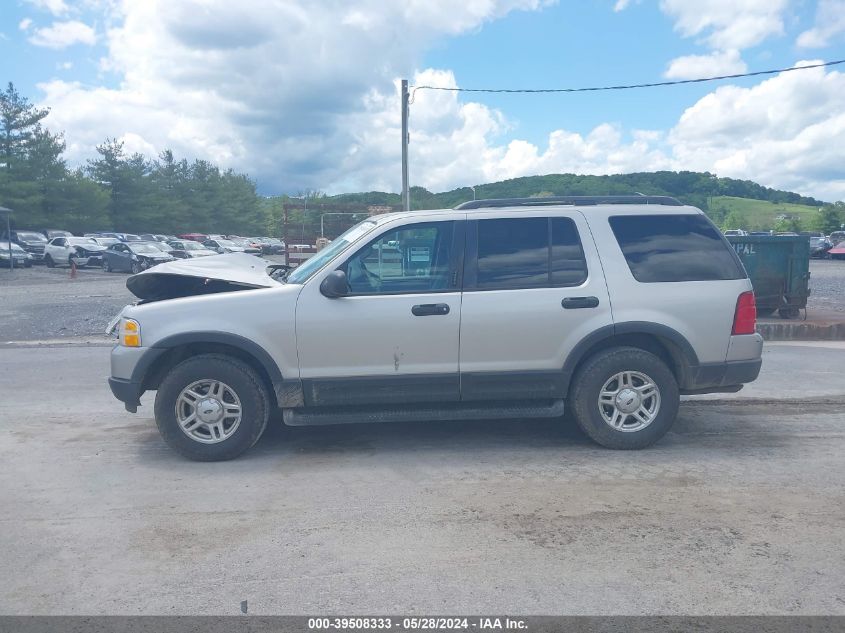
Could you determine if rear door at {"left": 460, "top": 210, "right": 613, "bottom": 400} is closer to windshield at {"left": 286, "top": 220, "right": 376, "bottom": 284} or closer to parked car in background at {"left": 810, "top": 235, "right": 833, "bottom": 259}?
windshield at {"left": 286, "top": 220, "right": 376, "bottom": 284}

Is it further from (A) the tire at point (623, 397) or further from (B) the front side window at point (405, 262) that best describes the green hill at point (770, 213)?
(B) the front side window at point (405, 262)

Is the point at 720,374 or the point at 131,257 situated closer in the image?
the point at 720,374

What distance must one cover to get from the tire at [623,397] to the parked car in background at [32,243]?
39.0m

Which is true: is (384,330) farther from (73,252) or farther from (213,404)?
(73,252)

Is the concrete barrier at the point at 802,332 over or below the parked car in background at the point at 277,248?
below

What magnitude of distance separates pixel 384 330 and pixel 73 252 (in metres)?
34.2

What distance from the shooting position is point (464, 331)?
554cm

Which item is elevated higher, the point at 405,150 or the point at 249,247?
the point at 405,150

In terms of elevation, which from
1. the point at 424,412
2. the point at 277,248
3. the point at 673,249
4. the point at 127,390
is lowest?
the point at 424,412

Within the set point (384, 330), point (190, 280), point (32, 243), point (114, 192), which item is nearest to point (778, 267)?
point (384, 330)

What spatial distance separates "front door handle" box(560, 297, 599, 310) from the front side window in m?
0.88

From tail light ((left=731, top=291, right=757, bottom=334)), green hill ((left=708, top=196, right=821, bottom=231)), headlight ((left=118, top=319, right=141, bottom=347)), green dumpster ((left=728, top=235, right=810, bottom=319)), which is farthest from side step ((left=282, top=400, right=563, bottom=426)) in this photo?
green hill ((left=708, top=196, right=821, bottom=231))

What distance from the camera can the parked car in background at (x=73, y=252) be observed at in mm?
35531

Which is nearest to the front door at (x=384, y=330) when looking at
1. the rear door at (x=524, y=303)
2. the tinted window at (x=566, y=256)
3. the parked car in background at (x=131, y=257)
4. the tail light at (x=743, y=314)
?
the rear door at (x=524, y=303)
